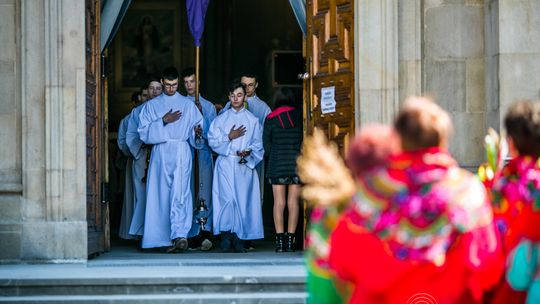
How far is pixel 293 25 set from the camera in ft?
66.7

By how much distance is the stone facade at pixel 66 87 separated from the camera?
1221cm

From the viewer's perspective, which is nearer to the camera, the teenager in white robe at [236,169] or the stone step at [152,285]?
the stone step at [152,285]

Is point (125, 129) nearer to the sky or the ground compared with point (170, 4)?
nearer to the ground

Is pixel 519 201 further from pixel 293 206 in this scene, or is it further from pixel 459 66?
pixel 293 206

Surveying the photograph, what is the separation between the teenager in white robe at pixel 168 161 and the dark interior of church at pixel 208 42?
6590mm

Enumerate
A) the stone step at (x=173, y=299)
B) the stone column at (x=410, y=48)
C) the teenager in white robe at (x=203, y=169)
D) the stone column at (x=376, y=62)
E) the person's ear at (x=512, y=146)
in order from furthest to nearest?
the teenager in white robe at (x=203, y=169) → the stone column at (x=410, y=48) → the stone column at (x=376, y=62) → the stone step at (x=173, y=299) → the person's ear at (x=512, y=146)

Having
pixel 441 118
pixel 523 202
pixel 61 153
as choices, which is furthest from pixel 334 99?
pixel 441 118

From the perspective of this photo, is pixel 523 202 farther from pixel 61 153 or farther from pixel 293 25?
pixel 293 25

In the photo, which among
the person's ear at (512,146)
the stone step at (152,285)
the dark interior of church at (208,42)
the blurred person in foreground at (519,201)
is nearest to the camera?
the blurred person in foreground at (519,201)

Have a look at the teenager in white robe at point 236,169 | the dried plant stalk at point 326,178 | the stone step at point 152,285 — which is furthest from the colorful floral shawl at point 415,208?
the teenager in white robe at point 236,169

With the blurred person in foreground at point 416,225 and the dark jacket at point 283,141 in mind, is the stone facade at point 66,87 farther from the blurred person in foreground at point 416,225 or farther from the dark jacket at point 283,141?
the blurred person in foreground at point 416,225

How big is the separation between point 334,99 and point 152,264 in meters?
2.53

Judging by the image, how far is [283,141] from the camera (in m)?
13.1

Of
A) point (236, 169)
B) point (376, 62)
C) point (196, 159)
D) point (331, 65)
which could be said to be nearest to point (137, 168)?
point (196, 159)
